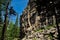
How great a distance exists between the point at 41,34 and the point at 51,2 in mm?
5025

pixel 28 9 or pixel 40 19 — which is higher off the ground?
pixel 28 9

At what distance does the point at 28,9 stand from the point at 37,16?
15.3ft

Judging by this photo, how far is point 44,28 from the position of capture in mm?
25625

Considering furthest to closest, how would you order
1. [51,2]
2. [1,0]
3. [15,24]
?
[15,24], [1,0], [51,2]

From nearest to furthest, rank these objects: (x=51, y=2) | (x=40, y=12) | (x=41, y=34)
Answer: (x=41, y=34) → (x=51, y=2) → (x=40, y=12)

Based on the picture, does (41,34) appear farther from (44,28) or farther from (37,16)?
(37,16)

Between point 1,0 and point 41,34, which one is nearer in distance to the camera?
point 41,34

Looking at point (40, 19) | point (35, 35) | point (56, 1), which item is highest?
point (56, 1)

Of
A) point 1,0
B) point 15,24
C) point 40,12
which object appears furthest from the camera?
point 15,24

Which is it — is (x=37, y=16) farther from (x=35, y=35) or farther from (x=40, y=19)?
(x=35, y=35)

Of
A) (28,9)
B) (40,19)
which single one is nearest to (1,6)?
(28,9)

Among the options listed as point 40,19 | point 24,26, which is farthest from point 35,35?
point 24,26

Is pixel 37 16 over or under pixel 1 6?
under

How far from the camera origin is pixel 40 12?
28703 millimetres
